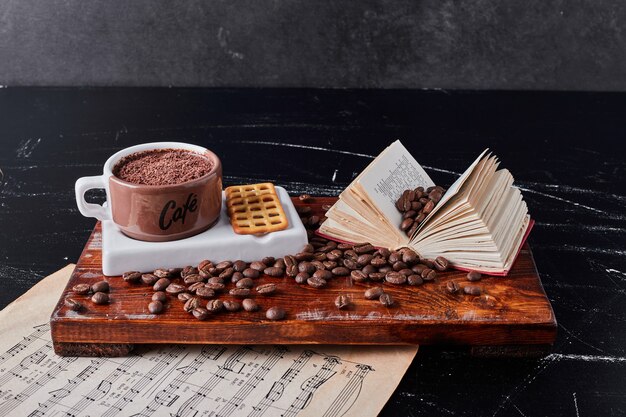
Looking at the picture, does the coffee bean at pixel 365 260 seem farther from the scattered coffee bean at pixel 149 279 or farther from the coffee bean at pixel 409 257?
the scattered coffee bean at pixel 149 279

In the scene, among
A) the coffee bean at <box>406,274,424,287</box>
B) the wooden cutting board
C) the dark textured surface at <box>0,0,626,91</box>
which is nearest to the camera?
the wooden cutting board

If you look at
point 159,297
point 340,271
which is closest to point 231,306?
point 159,297

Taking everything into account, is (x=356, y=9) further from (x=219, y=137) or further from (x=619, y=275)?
(x=619, y=275)

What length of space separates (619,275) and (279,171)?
983mm

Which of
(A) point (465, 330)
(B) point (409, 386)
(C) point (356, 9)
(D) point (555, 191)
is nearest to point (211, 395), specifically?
(B) point (409, 386)

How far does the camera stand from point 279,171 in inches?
96.0

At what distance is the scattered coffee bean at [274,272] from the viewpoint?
1662mm

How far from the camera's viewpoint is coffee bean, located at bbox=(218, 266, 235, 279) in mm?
1642

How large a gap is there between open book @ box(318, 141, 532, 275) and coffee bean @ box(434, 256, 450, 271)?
0.02 metres

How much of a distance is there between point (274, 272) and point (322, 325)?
183mm

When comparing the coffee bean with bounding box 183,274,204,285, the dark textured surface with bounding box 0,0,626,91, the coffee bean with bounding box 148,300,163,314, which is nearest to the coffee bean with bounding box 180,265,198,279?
the coffee bean with bounding box 183,274,204,285

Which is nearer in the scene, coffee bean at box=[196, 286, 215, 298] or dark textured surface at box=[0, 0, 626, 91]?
coffee bean at box=[196, 286, 215, 298]

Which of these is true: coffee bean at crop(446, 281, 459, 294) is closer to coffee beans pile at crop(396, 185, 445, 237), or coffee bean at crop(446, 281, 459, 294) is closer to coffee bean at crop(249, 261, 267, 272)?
coffee beans pile at crop(396, 185, 445, 237)

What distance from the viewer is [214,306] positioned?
60.6 inches
